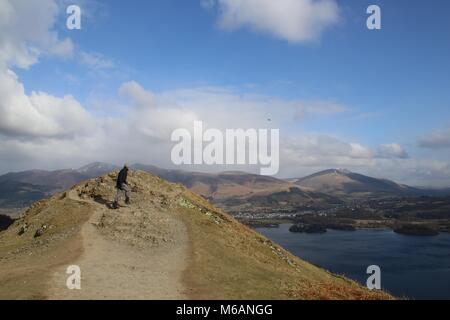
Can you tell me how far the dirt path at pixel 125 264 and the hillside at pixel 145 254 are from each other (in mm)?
61

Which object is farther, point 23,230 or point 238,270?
point 23,230

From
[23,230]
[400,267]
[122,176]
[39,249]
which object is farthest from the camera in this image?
[400,267]

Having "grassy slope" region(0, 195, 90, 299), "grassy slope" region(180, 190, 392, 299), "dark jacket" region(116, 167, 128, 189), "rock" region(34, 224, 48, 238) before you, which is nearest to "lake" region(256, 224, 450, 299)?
"grassy slope" region(180, 190, 392, 299)

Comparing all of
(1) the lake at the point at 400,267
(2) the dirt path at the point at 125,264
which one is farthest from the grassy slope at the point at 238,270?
(1) the lake at the point at 400,267

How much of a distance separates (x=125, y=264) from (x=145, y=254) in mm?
3137

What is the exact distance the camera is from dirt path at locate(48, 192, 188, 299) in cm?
2283

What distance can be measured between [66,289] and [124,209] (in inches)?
751

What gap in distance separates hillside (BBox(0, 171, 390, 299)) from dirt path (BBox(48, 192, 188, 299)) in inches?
2.4

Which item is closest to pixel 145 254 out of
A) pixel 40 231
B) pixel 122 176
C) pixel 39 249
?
pixel 39 249

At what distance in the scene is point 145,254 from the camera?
105ft

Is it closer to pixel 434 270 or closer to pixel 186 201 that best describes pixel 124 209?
pixel 186 201

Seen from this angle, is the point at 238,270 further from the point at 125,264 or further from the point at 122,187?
the point at 122,187

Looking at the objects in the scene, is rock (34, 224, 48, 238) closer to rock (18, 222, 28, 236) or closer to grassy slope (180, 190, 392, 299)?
rock (18, 222, 28, 236)
